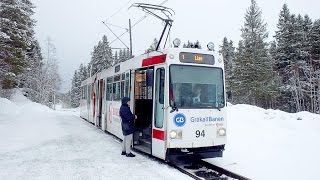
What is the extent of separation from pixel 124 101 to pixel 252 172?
4.56 meters

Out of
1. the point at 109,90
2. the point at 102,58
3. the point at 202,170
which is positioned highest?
the point at 102,58

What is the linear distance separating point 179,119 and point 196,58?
1868mm

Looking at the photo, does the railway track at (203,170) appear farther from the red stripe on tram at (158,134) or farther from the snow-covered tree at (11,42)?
the snow-covered tree at (11,42)

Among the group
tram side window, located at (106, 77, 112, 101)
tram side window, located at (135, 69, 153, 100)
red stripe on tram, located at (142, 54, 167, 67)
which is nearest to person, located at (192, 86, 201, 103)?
red stripe on tram, located at (142, 54, 167, 67)

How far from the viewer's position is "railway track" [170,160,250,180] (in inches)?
341

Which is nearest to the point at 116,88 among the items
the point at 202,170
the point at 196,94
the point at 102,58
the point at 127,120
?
the point at 127,120

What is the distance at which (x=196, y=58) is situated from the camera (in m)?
10.2

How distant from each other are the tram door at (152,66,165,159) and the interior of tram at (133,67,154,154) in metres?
0.81

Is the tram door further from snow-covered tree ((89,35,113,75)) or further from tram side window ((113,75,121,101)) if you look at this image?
snow-covered tree ((89,35,113,75))

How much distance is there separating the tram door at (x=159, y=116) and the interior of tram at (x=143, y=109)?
0.81 m

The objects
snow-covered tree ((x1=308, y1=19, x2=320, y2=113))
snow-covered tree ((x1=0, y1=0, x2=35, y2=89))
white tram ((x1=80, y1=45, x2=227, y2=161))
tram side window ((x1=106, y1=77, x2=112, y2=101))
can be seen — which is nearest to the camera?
white tram ((x1=80, y1=45, x2=227, y2=161))

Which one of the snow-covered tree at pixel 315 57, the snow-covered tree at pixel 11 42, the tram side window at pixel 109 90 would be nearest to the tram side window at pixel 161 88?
the tram side window at pixel 109 90

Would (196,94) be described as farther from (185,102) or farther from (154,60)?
(154,60)

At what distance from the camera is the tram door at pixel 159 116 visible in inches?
388
